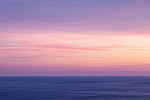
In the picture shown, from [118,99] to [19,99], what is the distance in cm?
2594

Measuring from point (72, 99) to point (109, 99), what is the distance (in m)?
9.74

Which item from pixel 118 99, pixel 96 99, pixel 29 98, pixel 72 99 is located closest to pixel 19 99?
pixel 29 98

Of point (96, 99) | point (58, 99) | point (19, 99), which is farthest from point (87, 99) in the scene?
point (19, 99)

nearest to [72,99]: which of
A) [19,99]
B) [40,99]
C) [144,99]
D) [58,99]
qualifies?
[58,99]

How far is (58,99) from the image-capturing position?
66.7 meters

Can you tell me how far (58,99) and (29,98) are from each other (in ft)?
26.9

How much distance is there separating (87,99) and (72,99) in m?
3.99

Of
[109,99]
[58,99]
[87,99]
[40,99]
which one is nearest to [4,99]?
[40,99]

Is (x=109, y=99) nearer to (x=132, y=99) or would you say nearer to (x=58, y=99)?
(x=132, y=99)

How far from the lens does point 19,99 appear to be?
216 ft

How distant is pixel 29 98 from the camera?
68.5 metres

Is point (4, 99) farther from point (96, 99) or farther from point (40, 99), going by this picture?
point (96, 99)

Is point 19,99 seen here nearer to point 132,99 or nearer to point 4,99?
point 4,99

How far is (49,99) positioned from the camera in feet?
220
